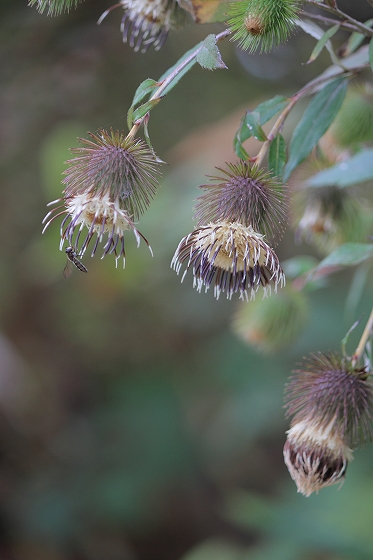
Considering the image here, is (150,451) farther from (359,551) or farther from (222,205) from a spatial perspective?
(222,205)

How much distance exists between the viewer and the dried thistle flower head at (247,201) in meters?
0.90

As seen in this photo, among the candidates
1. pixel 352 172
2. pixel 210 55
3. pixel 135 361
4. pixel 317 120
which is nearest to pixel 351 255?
pixel 352 172

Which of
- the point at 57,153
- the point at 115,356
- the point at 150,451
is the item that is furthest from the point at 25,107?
the point at 150,451

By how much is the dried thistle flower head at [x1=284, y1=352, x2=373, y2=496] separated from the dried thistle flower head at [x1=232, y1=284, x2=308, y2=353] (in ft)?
1.67

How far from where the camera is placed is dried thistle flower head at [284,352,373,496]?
982mm

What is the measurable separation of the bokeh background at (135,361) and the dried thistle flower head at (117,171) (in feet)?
5.38

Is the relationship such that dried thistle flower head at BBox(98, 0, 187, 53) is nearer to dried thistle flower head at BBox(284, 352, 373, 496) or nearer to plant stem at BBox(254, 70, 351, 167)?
plant stem at BBox(254, 70, 351, 167)

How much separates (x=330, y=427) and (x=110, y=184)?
22.1 inches

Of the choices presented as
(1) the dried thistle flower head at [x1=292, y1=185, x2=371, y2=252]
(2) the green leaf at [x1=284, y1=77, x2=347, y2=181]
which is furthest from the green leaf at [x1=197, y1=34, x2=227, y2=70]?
(1) the dried thistle flower head at [x1=292, y1=185, x2=371, y2=252]

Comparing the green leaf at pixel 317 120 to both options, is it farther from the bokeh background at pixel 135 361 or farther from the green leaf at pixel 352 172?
the bokeh background at pixel 135 361

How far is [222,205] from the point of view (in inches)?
36.0

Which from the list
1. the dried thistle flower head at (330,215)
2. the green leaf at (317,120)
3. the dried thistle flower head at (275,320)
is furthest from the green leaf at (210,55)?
the dried thistle flower head at (275,320)

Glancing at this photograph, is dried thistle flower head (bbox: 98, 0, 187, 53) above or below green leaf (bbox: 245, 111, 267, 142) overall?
above

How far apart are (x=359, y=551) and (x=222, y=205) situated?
211 centimetres
